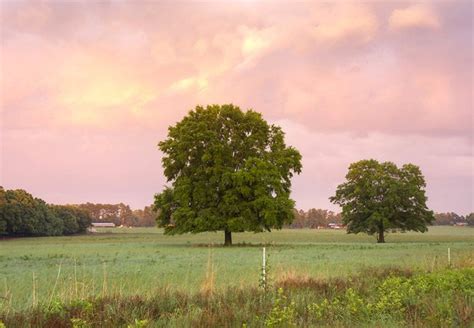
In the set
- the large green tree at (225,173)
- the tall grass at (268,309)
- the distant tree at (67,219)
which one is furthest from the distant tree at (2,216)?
the tall grass at (268,309)

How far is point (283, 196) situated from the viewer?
178ft

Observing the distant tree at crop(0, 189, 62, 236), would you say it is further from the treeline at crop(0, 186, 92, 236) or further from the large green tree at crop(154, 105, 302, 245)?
the large green tree at crop(154, 105, 302, 245)

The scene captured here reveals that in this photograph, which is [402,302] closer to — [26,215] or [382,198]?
[382,198]

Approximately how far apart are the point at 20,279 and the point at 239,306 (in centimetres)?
1444

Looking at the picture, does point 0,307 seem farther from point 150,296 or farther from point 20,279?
point 20,279

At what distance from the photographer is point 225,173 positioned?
174ft

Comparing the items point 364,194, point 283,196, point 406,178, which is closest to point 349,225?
point 364,194

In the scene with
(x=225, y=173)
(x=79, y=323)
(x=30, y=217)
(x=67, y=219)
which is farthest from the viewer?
(x=67, y=219)

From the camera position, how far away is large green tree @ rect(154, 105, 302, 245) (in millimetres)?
53000

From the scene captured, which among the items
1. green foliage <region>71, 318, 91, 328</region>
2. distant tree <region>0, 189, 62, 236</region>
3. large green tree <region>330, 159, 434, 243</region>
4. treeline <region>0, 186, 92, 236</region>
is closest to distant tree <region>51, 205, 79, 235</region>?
treeline <region>0, 186, 92, 236</region>

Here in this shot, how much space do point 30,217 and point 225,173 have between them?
7461cm

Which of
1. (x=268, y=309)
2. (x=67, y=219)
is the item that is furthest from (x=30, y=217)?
(x=268, y=309)

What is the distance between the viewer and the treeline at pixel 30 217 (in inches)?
4267

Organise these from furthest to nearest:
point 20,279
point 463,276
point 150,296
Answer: point 20,279 → point 463,276 → point 150,296
